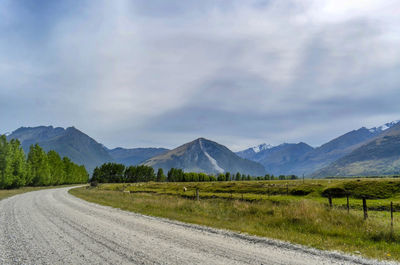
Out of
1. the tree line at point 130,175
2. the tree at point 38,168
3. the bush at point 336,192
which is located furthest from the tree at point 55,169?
the bush at point 336,192

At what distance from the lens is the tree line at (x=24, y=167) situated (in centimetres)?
6350

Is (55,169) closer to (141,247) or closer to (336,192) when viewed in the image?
(336,192)

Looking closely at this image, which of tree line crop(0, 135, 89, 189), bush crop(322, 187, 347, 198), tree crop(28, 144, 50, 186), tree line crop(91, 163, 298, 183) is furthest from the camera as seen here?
tree line crop(91, 163, 298, 183)

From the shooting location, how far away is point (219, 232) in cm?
1416

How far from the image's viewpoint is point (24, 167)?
72.5 m

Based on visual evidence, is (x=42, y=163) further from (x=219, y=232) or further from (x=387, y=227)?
(x=387, y=227)

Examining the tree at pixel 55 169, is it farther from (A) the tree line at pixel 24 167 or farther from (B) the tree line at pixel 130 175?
(B) the tree line at pixel 130 175

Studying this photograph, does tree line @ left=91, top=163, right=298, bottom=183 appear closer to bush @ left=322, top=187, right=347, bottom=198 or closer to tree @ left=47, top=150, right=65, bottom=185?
tree @ left=47, top=150, right=65, bottom=185

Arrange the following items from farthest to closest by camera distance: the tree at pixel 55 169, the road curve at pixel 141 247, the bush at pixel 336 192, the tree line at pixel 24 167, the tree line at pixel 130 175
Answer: the tree line at pixel 130 175 → the tree at pixel 55 169 → the tree line at pixel 24 167 → the bush at pixel 336 192 → the road curve at pixel 141 247

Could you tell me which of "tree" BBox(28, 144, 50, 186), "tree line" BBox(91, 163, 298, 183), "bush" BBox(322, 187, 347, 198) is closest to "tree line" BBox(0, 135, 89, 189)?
"tree" BBox(28, 144, 50, 186)

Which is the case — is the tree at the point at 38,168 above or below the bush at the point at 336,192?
above

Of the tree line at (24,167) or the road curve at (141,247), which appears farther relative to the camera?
the tree line at (24,167)

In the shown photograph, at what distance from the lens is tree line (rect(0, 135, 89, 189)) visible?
208 feet

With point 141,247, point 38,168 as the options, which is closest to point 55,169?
point 38,168
